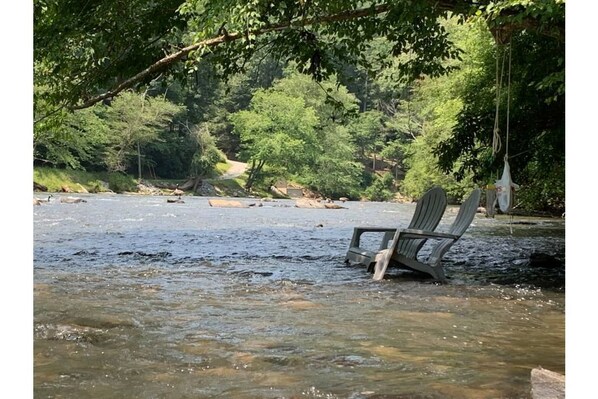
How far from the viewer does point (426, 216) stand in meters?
8.43

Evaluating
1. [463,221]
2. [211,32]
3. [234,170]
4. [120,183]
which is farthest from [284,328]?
[234,170]

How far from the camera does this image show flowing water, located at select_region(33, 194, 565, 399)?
3371 mm

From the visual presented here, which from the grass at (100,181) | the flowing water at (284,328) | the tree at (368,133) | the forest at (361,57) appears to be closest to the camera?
the flowing water at (284,328)

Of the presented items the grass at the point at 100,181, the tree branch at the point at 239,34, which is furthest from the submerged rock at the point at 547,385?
the grass at the point at 100,181

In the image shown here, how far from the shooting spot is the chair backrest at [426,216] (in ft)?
26.3

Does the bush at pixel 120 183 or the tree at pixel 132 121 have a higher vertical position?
the tree at pixel 132 121

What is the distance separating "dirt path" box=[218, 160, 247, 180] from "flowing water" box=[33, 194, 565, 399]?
44.2 m

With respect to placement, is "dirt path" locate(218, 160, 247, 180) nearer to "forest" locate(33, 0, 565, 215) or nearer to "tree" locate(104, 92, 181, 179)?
→ "tree" locate(104, 92, 181, 179)

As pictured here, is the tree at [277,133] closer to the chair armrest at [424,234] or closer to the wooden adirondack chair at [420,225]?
the wooden adirondack chair at [420,225]

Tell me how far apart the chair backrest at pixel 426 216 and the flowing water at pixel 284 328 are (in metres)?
0.33

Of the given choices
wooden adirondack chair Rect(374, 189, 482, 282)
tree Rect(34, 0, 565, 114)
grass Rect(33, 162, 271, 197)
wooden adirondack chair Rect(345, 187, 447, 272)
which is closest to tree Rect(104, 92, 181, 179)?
grass Rect(33, 162, 271, 197)

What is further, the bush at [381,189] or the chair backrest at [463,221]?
the bush at [381,189]
